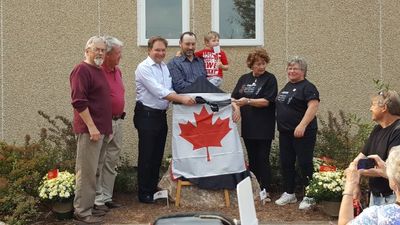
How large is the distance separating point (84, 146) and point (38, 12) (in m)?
3.36

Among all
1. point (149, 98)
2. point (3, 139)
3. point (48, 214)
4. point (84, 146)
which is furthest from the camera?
point (3, 139)

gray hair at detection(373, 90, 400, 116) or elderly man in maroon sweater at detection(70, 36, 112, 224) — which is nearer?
gray hair at detection(373, 90, 400, 116)

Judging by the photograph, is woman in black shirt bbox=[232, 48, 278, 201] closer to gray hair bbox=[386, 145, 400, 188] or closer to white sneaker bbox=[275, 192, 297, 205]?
white sneaker bbox=[275, 192, 297, 205]

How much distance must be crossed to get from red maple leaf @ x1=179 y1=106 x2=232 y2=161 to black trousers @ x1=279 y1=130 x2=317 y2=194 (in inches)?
30.9

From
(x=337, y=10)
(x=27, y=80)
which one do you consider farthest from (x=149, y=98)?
(x=337, y=10)

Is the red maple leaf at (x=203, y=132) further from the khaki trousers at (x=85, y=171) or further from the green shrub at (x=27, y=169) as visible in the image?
the green shrub at (x=27, y=169)

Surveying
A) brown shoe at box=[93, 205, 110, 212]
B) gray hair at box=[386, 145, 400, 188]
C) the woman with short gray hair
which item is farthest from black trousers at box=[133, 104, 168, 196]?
gray hair at box=[386, 145, 400, 188]

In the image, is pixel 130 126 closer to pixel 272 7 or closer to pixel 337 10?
pixel 272 7

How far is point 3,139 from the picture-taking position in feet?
27.9

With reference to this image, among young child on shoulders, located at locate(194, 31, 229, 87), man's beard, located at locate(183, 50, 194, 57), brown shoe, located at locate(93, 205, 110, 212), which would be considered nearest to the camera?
brown shoe, located at locate(93, 205, 110, 212)

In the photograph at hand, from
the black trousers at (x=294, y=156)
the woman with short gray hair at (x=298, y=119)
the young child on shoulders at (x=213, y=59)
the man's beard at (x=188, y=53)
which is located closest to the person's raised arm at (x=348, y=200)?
the woman with short gray hair at (x=298, y=119)

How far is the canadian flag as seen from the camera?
704 centimetres

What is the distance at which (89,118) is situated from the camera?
5.89m

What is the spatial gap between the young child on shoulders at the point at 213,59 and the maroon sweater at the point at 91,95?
1.76 m
